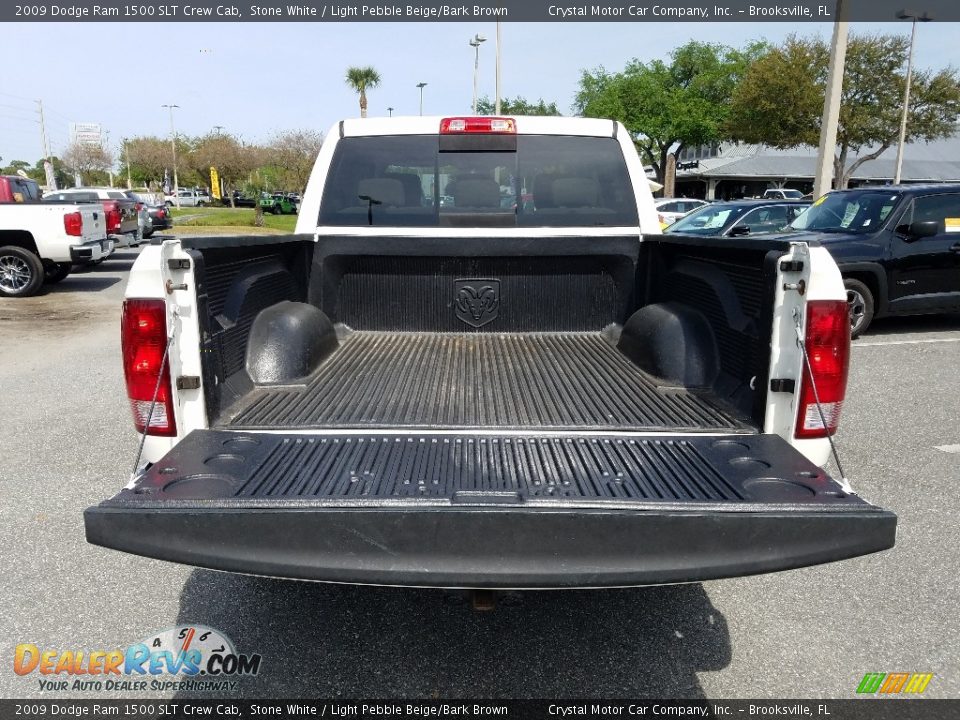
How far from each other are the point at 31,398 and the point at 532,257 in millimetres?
5265

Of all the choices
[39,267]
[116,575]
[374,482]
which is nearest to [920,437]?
[374,482]

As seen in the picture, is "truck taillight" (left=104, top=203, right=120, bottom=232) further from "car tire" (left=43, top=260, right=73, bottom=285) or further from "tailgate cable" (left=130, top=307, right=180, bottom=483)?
"tailgate cable" (left=130, top=307, right=180, bottom=483)

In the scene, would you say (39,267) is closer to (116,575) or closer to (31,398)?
(31,398)

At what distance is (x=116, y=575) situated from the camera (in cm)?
338

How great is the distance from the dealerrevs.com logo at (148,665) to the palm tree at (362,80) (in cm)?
4771

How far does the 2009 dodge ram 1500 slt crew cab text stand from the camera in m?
1.88

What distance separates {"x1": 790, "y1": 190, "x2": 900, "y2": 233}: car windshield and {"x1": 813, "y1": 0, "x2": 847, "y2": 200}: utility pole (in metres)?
5.04

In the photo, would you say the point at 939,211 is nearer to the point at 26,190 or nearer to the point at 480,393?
the point at 480,393

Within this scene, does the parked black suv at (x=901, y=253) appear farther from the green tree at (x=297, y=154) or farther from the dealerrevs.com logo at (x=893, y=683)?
the green tree at (x=297, y=154)

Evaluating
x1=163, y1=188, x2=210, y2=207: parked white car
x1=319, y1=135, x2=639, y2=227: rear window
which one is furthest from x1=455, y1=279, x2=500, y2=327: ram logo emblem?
x1=163, y1=188, x2=210, y2=207: parked white car

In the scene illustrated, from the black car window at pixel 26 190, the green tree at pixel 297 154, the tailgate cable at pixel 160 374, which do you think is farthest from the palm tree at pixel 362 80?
the tailgate cable at pixel 160 374

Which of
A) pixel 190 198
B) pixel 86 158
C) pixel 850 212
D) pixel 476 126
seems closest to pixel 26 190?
pixel 476 126

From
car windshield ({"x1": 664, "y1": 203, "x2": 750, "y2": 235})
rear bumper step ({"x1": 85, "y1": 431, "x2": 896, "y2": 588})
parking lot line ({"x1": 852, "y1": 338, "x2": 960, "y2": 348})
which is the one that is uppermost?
car windshield ({"x1": 664, "y1": 203, "x2": 750, "y2": 235})

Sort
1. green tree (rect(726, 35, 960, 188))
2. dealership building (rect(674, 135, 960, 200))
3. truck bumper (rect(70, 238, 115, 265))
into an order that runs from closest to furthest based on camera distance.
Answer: truck bumper (rect(70, 238, 115, 265))
green tree (rect(726, 35, 960, 188))
dealership building (rect(674, 135, 960, 200))
